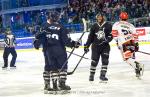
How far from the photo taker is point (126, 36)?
9.62 meters

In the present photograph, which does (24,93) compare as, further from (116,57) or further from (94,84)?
(116,57)

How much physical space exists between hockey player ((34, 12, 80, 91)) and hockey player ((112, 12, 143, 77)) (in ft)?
5.92

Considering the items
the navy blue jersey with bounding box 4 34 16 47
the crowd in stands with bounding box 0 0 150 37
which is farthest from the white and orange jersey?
the crowd in stands with bounding box 0 0 150 37

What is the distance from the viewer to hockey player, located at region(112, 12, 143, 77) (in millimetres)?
9586

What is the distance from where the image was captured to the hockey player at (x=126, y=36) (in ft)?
31.4

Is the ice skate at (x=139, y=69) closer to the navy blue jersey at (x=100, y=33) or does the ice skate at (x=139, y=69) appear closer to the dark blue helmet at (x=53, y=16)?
the navy blue jersey at (x=100, y=33)

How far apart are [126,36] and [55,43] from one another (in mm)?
2115

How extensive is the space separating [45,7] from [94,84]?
20891 millimetres

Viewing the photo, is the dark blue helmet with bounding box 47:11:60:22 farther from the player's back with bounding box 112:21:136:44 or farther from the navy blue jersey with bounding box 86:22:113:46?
the player's back with bounding box 112:21:136:44

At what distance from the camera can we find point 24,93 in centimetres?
868

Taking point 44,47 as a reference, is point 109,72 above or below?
below

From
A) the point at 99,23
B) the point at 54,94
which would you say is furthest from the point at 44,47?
the point at 99,23

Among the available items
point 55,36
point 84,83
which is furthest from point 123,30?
point 55,36

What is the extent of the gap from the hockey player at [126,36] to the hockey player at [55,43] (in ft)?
5.92
